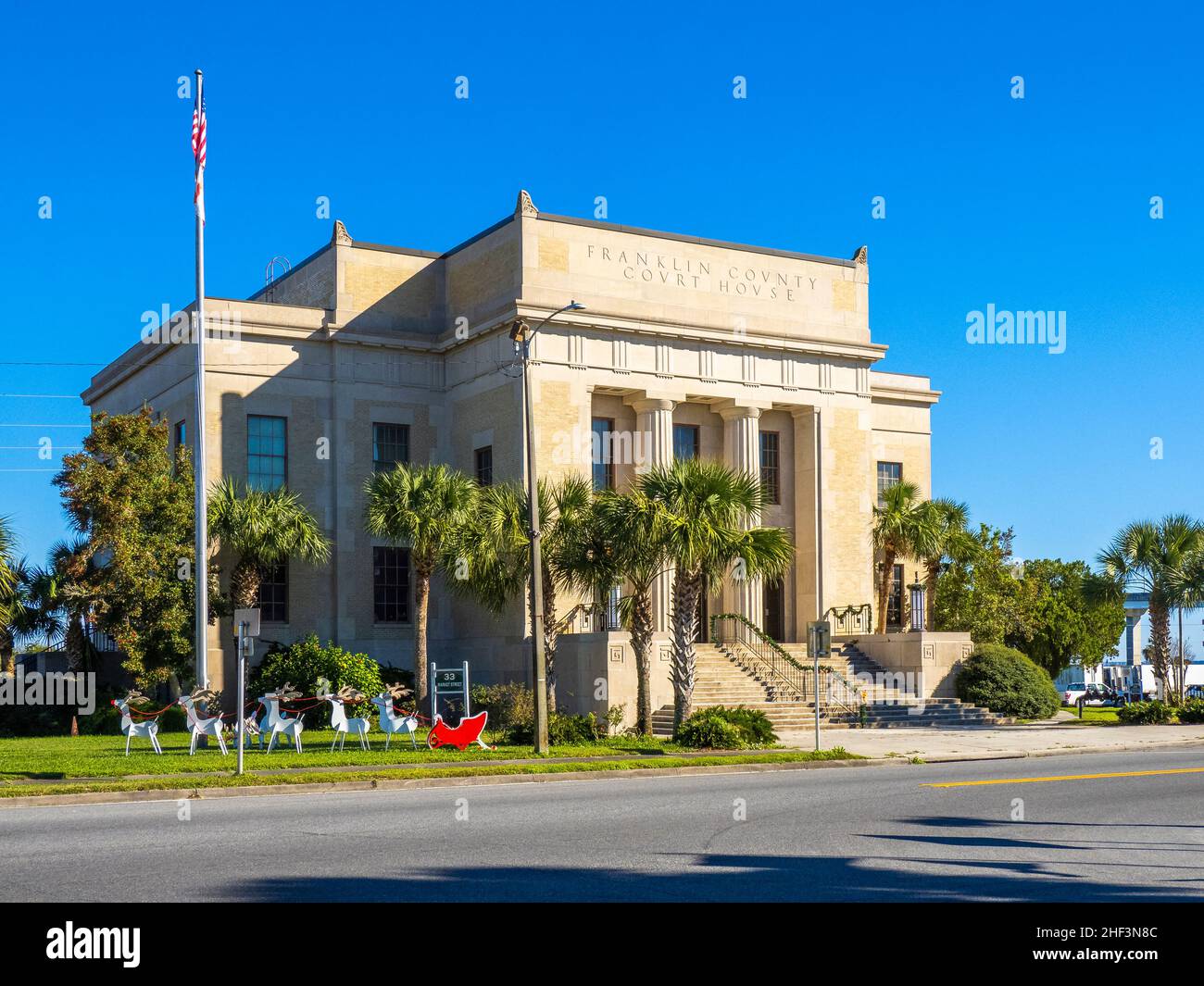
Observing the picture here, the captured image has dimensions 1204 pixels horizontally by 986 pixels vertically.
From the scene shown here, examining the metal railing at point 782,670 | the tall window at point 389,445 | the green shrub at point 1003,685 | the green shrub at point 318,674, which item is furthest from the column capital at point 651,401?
the green shrub at point 1003,685

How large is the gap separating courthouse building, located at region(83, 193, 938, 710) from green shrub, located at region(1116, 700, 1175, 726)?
8615 millimetres

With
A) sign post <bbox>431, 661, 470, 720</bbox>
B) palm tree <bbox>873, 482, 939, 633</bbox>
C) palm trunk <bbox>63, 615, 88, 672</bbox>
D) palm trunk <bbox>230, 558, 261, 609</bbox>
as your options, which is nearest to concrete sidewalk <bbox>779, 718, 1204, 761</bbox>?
sign post <bbox>431, 661, 470, 720</bbox>

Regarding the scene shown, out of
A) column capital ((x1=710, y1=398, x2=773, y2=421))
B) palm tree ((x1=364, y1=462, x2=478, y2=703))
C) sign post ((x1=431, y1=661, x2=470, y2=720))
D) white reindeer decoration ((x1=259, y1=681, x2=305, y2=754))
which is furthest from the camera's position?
column capital ((x1=710, y1=398, x2=773, y2=421))

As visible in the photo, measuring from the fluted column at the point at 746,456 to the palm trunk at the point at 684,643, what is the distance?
8.87 m

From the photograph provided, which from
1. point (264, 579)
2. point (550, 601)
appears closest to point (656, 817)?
point (550, 601)

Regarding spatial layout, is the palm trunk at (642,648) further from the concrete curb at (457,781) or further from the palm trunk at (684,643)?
the concrete curb at (457,781)

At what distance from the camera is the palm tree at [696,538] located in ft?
104

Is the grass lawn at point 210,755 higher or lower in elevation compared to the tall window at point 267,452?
lower

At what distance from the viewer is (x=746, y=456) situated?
141 feet

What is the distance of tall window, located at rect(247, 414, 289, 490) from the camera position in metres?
41.0

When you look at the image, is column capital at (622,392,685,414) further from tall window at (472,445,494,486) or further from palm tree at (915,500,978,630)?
palm tree at (915,500,978,630)

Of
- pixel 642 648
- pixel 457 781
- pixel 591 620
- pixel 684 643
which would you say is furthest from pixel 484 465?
pixel 457 781

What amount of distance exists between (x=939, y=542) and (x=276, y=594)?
2174cm
